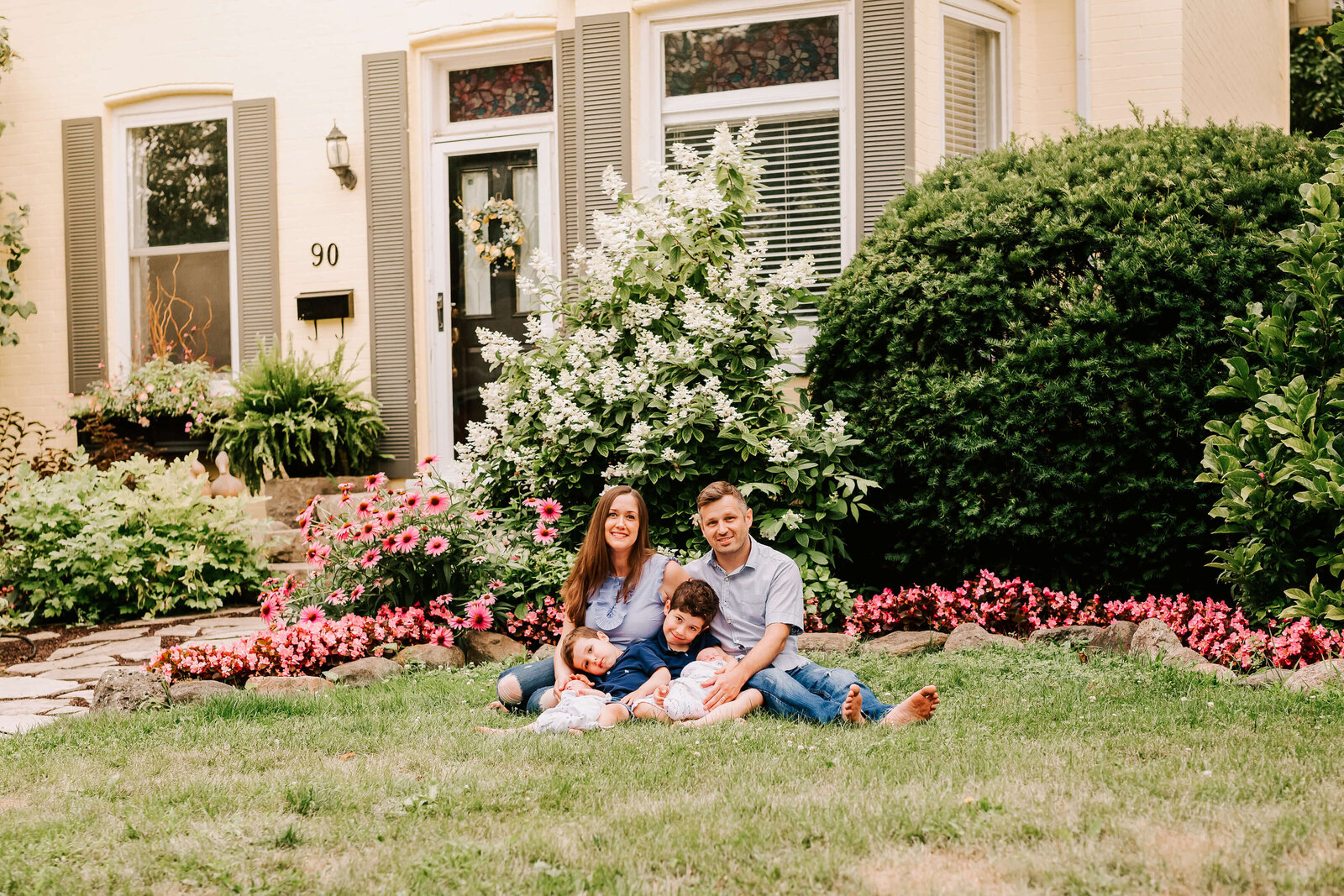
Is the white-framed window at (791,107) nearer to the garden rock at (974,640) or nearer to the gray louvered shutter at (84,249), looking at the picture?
the garden rock at (974,640)

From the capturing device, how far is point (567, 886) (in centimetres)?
242

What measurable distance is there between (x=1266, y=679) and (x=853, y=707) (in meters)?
1.48

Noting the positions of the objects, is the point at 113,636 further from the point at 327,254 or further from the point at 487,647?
the point at 327,254

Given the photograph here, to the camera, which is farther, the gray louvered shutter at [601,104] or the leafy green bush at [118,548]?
the gray louvered shutter at [601,104]

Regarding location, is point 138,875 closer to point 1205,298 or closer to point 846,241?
point 1205,298

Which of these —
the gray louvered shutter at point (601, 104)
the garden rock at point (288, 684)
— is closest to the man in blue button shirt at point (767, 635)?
the garden rock at point (288, 684)

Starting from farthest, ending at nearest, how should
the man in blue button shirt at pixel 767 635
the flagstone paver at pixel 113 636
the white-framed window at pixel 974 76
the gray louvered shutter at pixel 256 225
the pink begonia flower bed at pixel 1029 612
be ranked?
the gray louvered shutter at pixel 256 225 → the white-framed window at pixel 974 76 → the flagstone paver at pixel 113 636 → the pink begonia flower bed at pixel 1029 612 → the man in blue button shirt at pixel 767 635

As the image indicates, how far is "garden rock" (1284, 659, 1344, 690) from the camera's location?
4000mm

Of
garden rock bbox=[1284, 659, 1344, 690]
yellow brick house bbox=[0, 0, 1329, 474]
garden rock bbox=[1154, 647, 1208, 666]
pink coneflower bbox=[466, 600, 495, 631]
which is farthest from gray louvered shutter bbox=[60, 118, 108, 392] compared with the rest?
garden rock bbox=[1284, 659, 1344, 690]

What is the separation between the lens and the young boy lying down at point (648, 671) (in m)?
3.95

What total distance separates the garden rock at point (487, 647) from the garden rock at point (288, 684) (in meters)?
0.75

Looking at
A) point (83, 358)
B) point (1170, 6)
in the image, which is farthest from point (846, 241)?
point (83, 358)

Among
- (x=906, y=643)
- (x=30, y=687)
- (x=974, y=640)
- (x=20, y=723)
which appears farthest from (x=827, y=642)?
(x=30, y=687)

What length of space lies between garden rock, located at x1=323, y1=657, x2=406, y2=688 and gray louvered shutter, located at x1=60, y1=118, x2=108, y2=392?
5141mm
